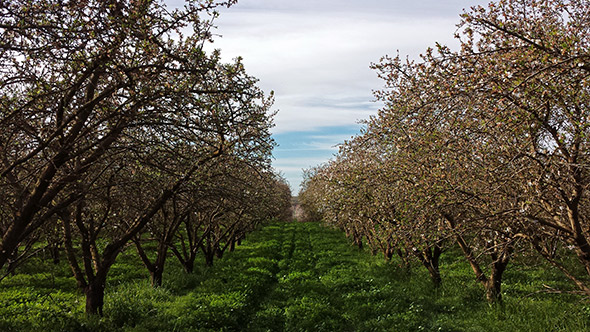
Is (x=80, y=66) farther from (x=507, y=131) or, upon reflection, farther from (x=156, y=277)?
(x=156, y=277)

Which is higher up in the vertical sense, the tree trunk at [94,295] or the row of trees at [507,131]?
the row of trees at [507,131]

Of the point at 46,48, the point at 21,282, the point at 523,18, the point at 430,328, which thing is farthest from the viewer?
the point at 21,282

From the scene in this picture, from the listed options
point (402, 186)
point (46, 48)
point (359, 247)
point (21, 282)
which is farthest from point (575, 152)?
point (359, 247)

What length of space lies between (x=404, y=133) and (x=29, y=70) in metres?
7.43

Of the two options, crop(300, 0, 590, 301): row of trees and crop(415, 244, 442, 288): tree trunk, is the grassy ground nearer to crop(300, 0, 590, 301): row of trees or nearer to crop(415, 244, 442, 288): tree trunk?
crop(415, 244, 442, 288): tree trunk

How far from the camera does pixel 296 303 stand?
12266 millimetres

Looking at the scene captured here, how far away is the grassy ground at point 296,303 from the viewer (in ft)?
32.1

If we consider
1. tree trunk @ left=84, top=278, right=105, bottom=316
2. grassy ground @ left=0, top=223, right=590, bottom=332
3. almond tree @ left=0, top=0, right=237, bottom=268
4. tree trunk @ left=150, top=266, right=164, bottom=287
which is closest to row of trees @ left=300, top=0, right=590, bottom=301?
grassy ground @ left=0, top=223, right=590, bottom=332

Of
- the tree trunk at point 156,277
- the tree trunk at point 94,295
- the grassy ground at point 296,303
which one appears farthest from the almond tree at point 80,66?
A: the tree trunk at point 156,277

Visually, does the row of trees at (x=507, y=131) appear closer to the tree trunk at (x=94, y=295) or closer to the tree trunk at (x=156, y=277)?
the tree trunk at (x=94, y=295)

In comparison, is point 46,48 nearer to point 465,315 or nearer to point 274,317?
point 274,317

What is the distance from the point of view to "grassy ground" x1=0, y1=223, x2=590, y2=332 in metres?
9.77

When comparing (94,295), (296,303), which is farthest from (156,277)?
(296,303)

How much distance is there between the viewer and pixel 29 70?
4969 millimetres
